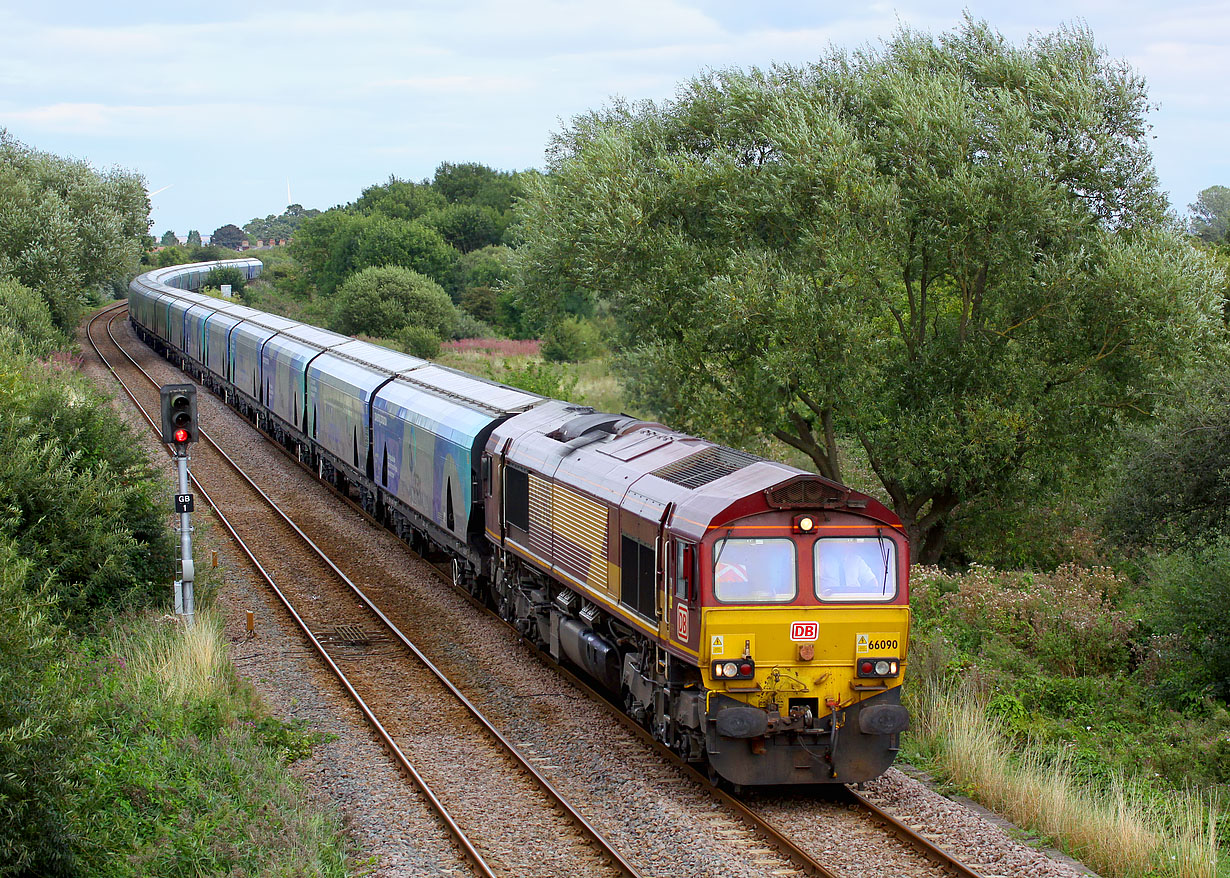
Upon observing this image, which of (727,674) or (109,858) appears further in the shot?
(727,674)

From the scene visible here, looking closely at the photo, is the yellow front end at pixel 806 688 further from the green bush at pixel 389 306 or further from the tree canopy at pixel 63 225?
the green bush at pixel 389 306

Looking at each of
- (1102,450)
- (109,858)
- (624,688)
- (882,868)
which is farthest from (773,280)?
(109,858)

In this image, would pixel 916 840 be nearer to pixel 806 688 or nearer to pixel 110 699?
pixel 806 688

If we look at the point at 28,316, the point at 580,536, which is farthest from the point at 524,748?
the point at 28,316

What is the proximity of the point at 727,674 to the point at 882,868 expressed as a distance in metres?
2.13

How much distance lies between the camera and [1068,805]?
33.7ft

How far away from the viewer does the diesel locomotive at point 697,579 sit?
35.0 feet

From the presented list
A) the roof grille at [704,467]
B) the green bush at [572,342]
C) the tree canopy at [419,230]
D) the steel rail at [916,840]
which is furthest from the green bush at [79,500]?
the tree canopy at [419,230]

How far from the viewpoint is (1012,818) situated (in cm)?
1061

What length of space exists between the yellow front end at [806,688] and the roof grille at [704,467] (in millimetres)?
1752

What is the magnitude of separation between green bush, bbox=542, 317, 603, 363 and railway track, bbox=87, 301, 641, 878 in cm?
3865

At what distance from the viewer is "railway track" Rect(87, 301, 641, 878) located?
32.9 feet

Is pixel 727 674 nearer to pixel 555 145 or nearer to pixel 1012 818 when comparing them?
pixel 1012 818

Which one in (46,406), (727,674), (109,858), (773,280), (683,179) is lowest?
(109,858)
